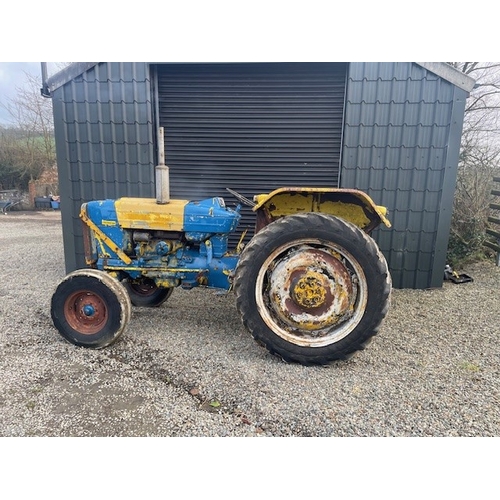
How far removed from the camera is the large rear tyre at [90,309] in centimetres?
294

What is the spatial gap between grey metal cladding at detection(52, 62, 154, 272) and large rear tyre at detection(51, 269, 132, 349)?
6.80 feet

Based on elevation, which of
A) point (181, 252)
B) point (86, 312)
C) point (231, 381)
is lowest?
point (231, 381)

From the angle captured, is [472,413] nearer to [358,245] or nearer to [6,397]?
[358,245]

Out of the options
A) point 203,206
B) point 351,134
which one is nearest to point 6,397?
point 203,206

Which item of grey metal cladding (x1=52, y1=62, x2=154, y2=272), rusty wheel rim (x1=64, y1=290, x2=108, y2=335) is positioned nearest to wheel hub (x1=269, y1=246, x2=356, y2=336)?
rusty wheel rim (x1=64, y1=290, x2=108, y2=335)

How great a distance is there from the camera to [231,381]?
2.52 metres

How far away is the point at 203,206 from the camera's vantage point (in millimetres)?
3258

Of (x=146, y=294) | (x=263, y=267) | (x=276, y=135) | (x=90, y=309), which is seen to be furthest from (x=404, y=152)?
(x=90, y=309)

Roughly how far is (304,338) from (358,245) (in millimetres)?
778

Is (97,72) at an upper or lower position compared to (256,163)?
upper

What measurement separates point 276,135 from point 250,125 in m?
0.35

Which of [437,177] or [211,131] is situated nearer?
[437,177]

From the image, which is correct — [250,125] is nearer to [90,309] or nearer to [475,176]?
[90,309]

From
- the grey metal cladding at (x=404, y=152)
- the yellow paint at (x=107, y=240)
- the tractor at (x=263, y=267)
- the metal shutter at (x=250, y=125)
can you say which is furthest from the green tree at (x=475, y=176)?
the yellow paint at (x=107, y=240)
